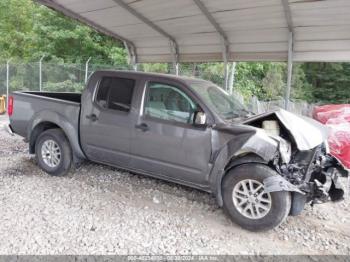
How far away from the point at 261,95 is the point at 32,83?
47.5 ft

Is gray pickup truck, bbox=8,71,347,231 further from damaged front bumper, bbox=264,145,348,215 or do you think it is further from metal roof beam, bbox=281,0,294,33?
metal roof beam, bbox=281,0,294,33

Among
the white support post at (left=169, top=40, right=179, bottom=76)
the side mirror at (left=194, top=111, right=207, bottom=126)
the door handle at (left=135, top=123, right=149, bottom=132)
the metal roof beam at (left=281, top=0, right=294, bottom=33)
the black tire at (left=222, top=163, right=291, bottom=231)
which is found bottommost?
the black tire at (left=222, top=163, right=291, bottom=231)

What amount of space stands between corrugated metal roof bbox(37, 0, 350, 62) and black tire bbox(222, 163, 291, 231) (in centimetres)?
413

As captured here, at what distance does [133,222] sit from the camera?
14.1 feet

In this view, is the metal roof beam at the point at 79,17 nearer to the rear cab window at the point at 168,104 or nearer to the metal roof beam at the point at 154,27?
the metal roof beam at the point at 154,27

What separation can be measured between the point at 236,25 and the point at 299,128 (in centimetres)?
485

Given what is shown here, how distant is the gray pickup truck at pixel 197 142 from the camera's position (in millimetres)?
4188

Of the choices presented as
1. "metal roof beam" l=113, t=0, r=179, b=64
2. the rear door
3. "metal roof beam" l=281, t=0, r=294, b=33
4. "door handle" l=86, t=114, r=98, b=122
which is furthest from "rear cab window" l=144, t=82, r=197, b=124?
"metal roof beam" l=113, t=0, r=179, b=64

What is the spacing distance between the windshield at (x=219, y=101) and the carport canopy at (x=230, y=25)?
2.75 meters

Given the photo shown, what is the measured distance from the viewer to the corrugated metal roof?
7160mm

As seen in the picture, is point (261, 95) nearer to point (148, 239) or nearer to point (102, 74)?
point (102, 74)

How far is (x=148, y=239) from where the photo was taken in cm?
390

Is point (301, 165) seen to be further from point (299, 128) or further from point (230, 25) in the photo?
point (230, 25)

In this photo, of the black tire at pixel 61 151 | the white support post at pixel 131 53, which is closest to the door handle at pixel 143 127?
the black tire at pixel 61 151
